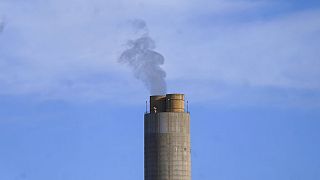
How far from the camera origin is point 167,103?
14238cm

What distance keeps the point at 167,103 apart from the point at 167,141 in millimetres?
4964

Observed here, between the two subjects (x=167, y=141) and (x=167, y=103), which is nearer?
(x=167, y=141)

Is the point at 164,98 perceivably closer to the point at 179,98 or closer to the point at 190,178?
the point at 179,98

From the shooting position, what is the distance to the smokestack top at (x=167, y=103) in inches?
5595

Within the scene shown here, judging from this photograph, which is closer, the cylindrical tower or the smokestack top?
the cylindrical tower

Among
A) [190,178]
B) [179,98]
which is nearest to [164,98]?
[179,98]

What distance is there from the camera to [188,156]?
142000 mm

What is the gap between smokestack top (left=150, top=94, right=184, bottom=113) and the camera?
14212 cm

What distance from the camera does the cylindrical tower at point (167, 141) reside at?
140 meters

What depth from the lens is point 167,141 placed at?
461 ft

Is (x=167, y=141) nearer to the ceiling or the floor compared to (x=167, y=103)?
nearer to the floor

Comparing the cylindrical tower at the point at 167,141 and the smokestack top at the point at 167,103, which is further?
the smokestack top at the point at 167,103

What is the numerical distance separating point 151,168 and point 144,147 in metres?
3.06

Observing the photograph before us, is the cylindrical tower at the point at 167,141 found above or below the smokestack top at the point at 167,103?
below
